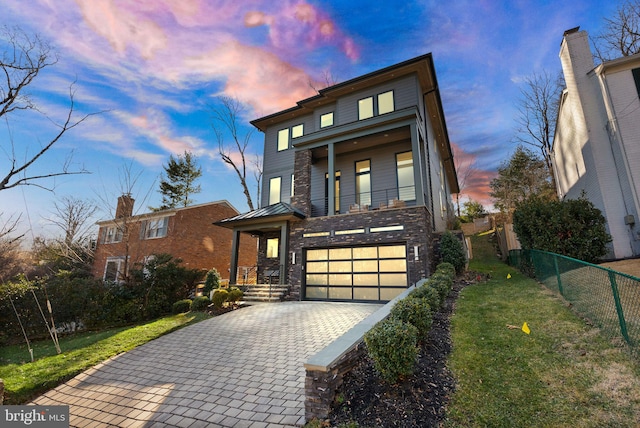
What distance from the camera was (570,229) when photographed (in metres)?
8.66

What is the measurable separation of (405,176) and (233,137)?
16338 millimetres

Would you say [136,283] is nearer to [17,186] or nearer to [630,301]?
[17,186]

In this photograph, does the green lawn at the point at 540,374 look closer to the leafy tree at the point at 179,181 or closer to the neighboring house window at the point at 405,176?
the neighboring house window at the point at 405,176

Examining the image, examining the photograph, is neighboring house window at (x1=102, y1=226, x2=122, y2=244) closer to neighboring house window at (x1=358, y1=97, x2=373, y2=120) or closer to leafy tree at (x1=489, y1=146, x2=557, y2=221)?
neighboring house window at (x1=358, y1=97, x2=373, y2=120)

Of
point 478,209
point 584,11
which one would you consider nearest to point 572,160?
point 584,11

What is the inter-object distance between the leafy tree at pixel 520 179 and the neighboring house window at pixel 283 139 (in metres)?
18.7

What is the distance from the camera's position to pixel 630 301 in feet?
13.0

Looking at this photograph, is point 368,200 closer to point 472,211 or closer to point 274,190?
point 274,190

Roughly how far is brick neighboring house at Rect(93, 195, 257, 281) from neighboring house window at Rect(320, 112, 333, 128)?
31.9ft

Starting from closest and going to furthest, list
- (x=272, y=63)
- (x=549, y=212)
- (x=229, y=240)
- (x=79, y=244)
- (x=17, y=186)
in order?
(x=17, y=186) → (x=549, y=212) → (x=79, y=244) → (x=272, y=63) → (x=229, y=240)

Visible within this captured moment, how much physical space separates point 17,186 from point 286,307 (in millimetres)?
8799

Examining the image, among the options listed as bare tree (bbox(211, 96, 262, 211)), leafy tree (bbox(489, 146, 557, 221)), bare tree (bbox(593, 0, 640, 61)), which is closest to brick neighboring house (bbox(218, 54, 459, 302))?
bare tree (bbox(211, 96, 262, 211))

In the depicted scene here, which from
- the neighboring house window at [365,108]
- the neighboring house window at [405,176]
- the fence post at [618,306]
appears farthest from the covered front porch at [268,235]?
the fence post at [618,306]

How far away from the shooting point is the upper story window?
14045mm
